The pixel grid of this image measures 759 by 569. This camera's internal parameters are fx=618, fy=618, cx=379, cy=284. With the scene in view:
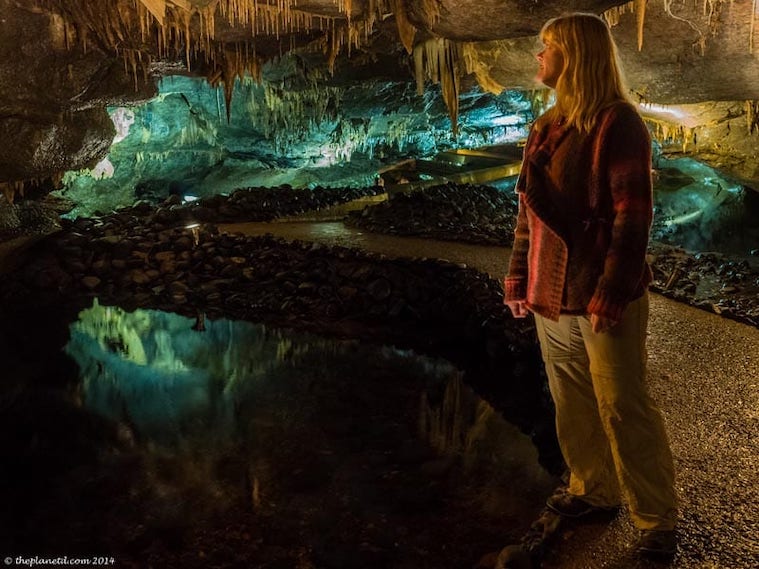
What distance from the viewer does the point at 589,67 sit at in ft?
7.85

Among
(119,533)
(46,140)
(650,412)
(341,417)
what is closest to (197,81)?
(46,140)

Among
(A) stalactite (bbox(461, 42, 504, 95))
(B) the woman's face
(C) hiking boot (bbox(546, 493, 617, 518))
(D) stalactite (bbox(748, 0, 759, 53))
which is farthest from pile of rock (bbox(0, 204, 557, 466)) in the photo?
(D) stalactite (bbox(748, 0, 759, 53))

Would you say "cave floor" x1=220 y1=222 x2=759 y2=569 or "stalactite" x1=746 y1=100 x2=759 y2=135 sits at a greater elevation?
"stalactite" x1=746 y1=100 x2=759 y2=135

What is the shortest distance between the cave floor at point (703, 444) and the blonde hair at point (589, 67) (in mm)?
1781

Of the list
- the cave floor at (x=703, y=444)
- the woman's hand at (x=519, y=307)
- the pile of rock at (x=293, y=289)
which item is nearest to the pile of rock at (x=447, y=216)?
the pile of rock at (x=293, y=289)

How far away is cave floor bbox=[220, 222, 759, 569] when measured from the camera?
262 cm

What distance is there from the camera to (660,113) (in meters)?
10.8

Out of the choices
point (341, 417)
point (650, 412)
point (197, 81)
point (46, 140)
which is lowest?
point (341, 417)

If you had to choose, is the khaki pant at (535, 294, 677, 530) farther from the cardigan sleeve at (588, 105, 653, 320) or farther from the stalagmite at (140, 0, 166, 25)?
the stalagmite at (140, 0, 166, 25)

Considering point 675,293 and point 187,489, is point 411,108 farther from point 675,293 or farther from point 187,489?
point 187,489

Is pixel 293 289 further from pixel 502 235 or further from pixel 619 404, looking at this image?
pixel 619 404

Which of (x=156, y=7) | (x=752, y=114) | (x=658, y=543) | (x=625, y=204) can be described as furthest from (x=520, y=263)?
(x=752, y=114)

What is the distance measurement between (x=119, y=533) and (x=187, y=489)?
1.91 feet

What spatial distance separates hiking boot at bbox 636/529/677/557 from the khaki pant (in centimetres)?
3
